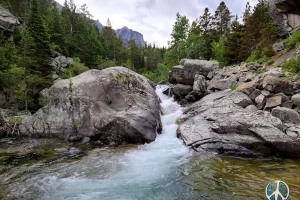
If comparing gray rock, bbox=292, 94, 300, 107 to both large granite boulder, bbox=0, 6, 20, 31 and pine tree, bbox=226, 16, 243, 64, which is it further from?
large granite boulder, bbox=0, 6, 20, 31

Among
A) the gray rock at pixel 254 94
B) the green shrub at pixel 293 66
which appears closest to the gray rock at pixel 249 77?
the green shrub at pixel 293 66

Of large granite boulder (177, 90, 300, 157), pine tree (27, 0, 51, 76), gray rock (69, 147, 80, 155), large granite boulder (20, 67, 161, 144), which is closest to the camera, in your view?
large granite boulder (177, 90, 300, 157)

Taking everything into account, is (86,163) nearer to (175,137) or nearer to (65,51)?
(175,137)

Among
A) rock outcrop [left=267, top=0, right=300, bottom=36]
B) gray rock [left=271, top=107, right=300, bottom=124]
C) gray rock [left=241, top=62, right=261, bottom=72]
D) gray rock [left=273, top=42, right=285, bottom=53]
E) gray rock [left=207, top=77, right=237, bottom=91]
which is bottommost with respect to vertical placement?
gray rock [left=271, top=107, right=300, bottom=124]

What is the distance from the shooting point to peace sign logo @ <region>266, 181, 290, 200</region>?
4155 mm

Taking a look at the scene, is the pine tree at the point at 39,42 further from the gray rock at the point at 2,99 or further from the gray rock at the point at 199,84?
the gray rock at the point at 199,84

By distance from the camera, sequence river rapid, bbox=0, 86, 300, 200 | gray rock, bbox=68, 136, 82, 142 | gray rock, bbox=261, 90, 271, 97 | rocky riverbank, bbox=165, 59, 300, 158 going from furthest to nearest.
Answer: gray rock, bbox=68, 136, 82, 142
gray rock, bbox=261, 90, 271, 97
rocky riverbank, bbox=165, 59, 300, 158
river rapid, bbox=0, 86, 300, 200

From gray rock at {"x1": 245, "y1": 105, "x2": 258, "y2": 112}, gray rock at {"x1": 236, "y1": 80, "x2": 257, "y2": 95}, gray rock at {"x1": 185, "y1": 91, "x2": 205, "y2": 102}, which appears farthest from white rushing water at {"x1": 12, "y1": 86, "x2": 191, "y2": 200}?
gray rock at {"x1": 185, "y1": 91, "x2": 205, "y2": 102}

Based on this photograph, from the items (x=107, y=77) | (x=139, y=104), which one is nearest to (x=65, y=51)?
(x=107, y=77)

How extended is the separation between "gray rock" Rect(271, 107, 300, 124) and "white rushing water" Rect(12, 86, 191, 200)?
5.42 meters

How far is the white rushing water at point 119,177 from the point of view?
24.1 ft

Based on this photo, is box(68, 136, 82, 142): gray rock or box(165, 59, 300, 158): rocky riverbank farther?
box(68, 136, 82, 142): gray rock

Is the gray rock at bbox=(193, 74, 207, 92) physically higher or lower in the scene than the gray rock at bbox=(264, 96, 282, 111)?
higher

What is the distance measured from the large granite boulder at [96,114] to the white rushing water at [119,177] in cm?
139
